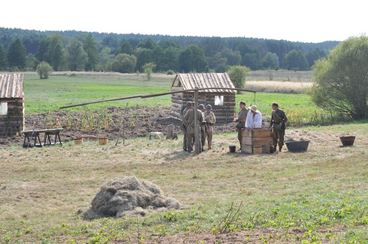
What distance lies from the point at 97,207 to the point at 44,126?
19.0 m

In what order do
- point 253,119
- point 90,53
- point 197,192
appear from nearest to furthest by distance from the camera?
1. point 197,192
2. point 253,119
3. point 90,53

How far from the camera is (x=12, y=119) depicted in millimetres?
30047

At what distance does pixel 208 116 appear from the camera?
24.0 meters

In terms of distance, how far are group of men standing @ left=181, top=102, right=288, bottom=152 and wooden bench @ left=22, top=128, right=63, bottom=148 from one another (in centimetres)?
605

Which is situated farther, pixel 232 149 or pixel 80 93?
pixel 80 93

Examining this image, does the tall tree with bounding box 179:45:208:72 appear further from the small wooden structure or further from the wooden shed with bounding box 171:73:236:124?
the small wooden structure

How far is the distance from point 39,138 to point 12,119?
12.7 ft

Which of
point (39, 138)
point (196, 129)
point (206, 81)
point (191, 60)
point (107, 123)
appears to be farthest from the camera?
point (191, 60)

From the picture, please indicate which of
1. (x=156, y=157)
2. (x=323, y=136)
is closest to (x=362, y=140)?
(x=323, y=136)

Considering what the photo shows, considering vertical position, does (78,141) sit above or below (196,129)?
below

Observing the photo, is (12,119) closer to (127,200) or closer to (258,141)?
(258,141)

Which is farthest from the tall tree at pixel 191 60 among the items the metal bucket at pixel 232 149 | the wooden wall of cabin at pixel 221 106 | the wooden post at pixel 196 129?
the metal bucket at pixel 232 149

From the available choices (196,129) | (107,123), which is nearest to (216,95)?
(107,123)

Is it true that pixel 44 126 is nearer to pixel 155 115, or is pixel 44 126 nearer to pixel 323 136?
pixel 155 115
